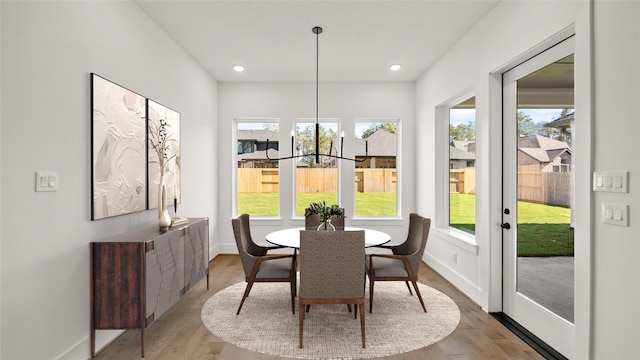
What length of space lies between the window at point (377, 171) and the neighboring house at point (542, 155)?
107 inches

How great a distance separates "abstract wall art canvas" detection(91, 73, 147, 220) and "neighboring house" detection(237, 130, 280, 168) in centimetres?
250

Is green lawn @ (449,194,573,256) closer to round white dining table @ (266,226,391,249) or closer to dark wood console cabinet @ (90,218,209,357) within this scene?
round white dining table @ (266,226,391,249)

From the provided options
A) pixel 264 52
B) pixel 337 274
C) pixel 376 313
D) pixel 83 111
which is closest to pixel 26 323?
pixel 83 111

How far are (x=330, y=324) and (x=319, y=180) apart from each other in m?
2.92

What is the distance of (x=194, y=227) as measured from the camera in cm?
325

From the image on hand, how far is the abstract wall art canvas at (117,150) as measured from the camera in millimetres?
2416
